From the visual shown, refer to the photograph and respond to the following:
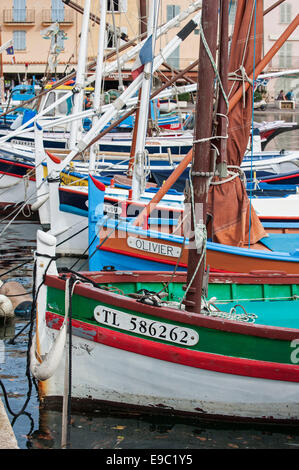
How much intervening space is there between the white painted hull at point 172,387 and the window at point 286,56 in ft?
189

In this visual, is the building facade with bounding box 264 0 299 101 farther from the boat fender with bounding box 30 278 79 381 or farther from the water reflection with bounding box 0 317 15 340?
the boat fender with bounding box 30 278 79 381

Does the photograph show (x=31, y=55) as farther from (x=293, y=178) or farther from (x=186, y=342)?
(x=186, y=342)

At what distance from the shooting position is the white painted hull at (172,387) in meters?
8.13

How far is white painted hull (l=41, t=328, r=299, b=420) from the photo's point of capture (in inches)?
320

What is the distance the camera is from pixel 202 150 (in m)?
7.89

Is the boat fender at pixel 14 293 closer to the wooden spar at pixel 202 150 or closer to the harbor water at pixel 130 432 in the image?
the harbor water at pixel 130 432

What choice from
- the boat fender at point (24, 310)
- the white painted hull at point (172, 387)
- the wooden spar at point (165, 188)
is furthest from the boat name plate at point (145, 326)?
the boat fender at point (24, 310)

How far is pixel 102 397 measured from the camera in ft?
27.8

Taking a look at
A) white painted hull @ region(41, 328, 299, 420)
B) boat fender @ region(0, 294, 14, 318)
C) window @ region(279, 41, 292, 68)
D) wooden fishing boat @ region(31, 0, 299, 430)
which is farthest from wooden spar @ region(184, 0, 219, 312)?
window @ region(279, 41, 292, 68)

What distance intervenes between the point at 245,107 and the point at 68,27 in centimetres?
5507

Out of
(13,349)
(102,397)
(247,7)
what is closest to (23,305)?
(13,349)

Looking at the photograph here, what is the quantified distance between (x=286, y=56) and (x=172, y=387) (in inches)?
2364

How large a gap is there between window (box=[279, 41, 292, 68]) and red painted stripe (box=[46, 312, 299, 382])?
190 feet

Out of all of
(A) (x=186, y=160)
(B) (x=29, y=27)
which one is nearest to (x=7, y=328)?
(A) (x=186, y=160)
